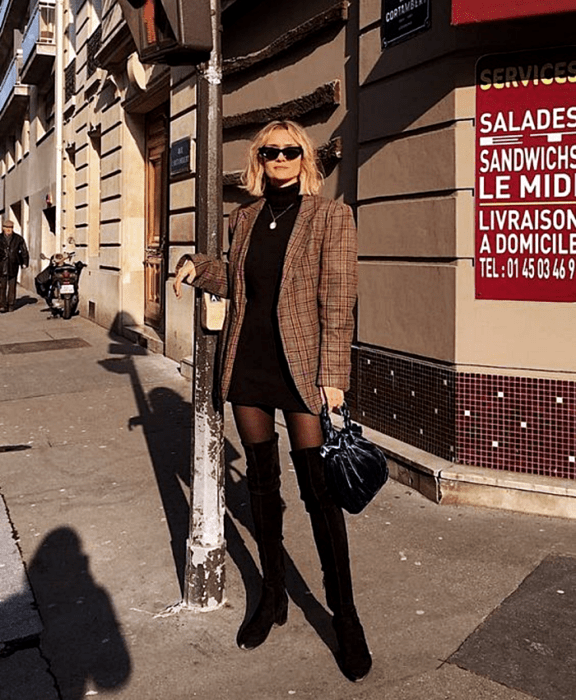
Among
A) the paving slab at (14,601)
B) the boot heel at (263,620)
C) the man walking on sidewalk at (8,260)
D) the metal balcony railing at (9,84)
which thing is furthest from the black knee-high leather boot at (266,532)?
the metal balcony railing at (9,84)

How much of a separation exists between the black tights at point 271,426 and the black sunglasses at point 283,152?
97 centimetres

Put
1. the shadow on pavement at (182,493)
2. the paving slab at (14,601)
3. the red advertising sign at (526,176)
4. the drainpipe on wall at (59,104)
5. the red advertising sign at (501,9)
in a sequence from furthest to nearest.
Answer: the drainpipe on wall at (59,104), the red advertising sign at (526,176), the red advertising sign at (501,9), the shadow on pavement at (182,493), the paving slab at (14,601)

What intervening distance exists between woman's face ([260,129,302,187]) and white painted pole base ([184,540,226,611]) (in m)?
1.60

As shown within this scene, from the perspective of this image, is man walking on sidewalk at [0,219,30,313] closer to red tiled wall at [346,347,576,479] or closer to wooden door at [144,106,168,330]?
wooden door at [144,106,168,330]

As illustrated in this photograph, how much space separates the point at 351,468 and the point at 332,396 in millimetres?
274

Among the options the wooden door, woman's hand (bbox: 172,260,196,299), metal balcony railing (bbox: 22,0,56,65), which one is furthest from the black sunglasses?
metal balcony railing (bbox: 22,0,56,65)

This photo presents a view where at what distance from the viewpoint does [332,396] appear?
112 inches

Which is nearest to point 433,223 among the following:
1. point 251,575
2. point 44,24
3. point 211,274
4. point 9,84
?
point 211,274

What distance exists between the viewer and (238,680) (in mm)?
2820

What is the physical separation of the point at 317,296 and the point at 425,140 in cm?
269

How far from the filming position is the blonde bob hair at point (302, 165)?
2.94 m

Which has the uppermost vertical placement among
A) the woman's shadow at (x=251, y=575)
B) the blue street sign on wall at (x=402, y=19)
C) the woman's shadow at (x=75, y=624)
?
the blue street sign on wall at (x=402, y=19)

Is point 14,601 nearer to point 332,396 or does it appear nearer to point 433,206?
point 332,396

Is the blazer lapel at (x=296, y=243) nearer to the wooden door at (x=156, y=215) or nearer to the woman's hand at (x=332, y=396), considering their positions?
the woman's hand at (x=332, y=396)
